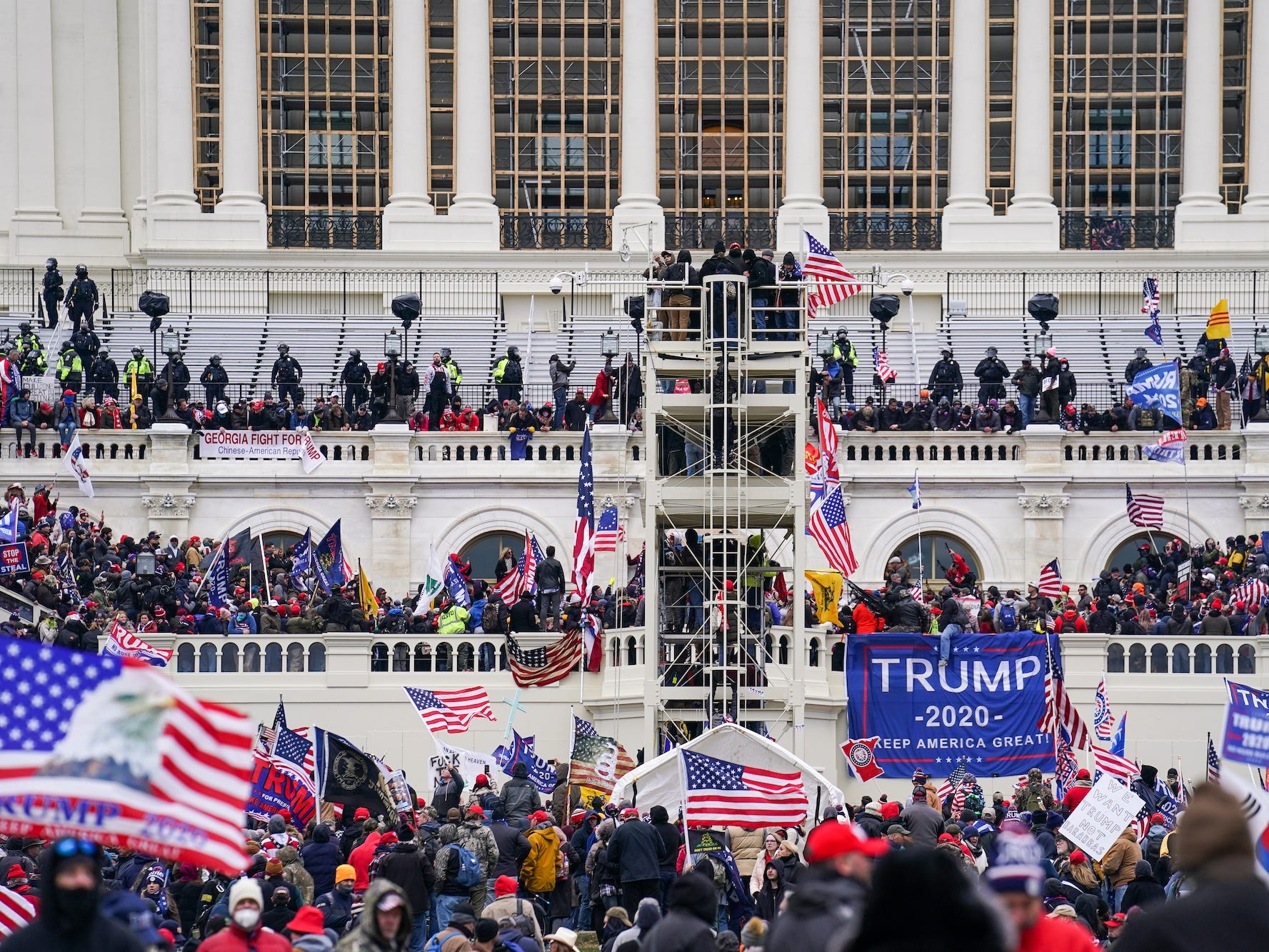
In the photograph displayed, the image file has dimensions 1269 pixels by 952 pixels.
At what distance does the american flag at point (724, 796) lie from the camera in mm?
22750

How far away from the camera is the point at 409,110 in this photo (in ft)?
213

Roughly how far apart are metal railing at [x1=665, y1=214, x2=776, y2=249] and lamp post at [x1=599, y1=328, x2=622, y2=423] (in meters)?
9.26

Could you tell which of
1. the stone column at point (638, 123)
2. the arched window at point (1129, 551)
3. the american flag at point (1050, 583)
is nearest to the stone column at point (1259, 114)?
the stone column at point (638, 123)

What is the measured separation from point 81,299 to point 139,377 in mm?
5151

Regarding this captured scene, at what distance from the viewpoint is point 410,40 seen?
6481cm

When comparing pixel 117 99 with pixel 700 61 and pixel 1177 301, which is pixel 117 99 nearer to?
pixel 700 61

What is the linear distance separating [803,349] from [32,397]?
64.7 ft

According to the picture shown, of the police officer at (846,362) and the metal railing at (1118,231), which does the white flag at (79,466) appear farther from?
the metal railing at (1118,231)

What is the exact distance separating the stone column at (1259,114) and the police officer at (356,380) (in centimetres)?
2487

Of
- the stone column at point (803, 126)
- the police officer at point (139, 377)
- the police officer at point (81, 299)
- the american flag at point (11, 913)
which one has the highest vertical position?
the stone column at point (803, 126)

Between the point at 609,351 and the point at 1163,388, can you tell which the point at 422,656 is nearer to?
the point at 1163,388

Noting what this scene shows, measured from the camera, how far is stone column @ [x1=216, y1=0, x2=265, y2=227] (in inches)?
2525

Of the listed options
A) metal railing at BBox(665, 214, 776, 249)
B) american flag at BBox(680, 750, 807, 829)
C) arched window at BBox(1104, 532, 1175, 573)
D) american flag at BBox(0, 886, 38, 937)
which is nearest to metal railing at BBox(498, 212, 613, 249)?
metal railing at BBox(665, 214, 776, 249)

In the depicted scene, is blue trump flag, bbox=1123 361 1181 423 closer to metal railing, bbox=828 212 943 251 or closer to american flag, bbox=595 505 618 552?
american flag, bbox=595 505 618 552
